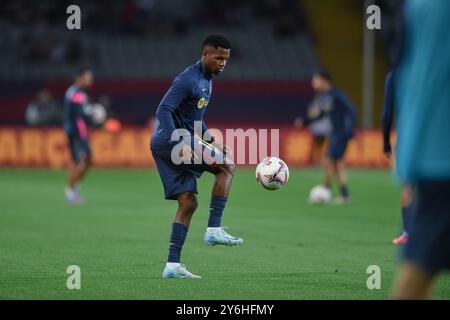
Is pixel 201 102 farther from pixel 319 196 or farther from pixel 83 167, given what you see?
pixel 83 167

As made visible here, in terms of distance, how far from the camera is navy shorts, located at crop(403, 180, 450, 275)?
14.4 feet

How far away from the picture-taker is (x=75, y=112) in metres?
18.4

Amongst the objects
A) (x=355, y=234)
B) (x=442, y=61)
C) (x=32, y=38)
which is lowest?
(x=355, y=234)

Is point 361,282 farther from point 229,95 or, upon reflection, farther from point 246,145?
point 229,95

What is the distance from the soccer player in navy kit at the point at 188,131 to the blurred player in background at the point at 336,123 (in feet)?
30.5

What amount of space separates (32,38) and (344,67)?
12.4 m

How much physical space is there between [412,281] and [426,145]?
67cm

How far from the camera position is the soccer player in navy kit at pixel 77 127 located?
17859 millimetres

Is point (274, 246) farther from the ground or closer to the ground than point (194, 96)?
closer to the ground

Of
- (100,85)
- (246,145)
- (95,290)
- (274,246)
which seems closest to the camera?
(95,290)

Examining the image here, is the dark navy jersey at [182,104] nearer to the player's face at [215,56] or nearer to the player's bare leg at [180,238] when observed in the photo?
the player's face at [215,56]

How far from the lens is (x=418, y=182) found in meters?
4.48

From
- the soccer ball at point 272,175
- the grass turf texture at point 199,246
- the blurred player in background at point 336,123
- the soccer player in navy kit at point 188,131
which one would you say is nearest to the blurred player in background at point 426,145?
the grass turf texture at point 199,246

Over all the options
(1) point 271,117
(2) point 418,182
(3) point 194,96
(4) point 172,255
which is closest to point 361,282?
(4) point 172,255
